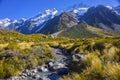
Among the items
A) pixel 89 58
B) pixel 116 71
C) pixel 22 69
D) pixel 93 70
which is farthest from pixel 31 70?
pixel 116 71

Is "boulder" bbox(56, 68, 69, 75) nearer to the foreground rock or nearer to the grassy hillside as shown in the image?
the foreground rock

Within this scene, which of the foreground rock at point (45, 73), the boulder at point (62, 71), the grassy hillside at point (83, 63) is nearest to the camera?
the grassy hillside at point (83, 63)

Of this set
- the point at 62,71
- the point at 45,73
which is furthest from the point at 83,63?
the point at 45,73

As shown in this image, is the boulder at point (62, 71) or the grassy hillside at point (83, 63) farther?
the boulder at point (62, 71)

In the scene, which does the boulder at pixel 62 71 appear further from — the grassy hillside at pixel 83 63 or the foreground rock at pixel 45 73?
the grassy hillside at pixel 83 63

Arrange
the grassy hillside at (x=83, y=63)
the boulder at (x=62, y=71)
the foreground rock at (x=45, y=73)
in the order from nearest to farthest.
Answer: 1. the grassy hillside at (x=83, y=63)
2. the foreground rock at (x=45, y=73)
3. the boulder at (x=62, y=71)

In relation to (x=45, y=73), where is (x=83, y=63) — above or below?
above

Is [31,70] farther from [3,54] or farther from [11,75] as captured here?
[3,54]

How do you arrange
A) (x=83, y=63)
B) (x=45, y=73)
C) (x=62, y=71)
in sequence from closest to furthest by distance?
(x=83, y=63), (x=62, y=71), (x=45, y=73)

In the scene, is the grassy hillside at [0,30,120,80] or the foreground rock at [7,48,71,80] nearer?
the grassy hillside at [0,30,120,80]

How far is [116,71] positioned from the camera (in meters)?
9.88

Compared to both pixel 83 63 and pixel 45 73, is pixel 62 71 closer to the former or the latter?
pixel 45 73

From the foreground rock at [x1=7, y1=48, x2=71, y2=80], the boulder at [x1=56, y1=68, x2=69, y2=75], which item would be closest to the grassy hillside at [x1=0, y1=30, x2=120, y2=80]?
the boulder at [x1=56, y1=68, x2=69, y2=75]

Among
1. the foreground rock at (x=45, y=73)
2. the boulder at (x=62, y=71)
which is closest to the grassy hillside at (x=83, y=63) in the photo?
the boulder at (x=62, y=71)
